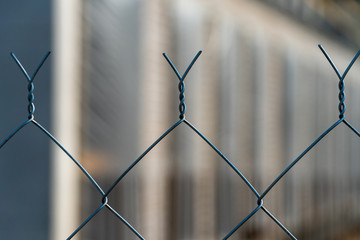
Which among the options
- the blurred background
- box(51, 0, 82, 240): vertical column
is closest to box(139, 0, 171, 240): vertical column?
the blurred background

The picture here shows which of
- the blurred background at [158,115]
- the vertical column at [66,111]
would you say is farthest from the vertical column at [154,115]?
the vertical column at [66,111]

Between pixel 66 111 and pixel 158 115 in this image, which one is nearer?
pixel 66 111

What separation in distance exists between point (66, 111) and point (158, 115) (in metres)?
1.40

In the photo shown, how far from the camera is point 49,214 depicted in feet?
14.2

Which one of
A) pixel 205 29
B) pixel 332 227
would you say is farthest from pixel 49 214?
pixel 332 227

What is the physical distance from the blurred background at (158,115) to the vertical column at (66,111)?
0.04ft

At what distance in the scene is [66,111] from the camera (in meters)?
4.49

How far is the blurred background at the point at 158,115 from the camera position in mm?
4379

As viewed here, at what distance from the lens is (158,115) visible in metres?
5.76

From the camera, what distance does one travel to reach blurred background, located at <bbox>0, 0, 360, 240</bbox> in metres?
4.38

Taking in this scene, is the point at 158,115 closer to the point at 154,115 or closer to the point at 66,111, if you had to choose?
the point at 154,115

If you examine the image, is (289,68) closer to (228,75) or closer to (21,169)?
(228,75)

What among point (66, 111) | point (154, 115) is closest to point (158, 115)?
point (154, 115)

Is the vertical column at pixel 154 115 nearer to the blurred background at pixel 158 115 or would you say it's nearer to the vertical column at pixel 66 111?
the blurred background at pixel 158 115
